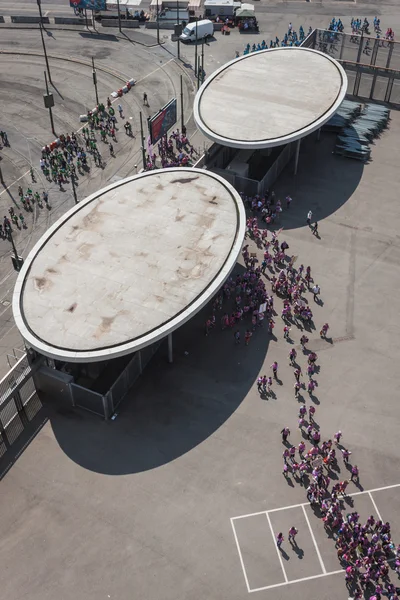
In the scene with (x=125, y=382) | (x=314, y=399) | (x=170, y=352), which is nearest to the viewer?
(x=125, y=382)

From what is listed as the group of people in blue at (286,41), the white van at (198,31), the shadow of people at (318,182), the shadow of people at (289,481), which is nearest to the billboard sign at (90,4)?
the white van at (198,31)

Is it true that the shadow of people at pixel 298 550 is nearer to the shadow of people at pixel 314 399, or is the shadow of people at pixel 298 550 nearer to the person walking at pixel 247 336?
the shadow of people at pixel 314 399

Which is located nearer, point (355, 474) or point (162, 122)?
point (355, 474)

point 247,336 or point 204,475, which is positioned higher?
point 247,336

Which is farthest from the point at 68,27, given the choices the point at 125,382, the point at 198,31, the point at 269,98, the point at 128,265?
the point at 125,382

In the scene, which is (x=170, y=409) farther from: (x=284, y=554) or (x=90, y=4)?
(x=90, y=4)

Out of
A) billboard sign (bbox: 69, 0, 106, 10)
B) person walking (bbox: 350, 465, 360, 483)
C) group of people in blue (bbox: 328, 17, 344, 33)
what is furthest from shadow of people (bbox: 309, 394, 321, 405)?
billboard sign (bbox: 69, 0, 106, 10)
